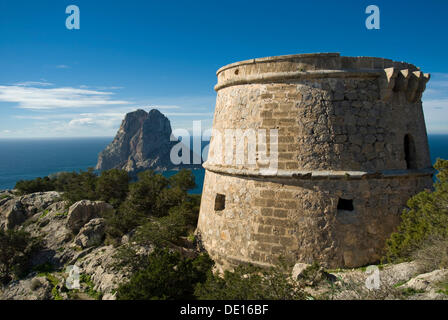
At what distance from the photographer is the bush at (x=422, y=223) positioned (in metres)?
6.11

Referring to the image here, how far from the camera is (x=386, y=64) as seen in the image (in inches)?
292

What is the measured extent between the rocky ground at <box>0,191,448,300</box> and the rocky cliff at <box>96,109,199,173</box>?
55576mm

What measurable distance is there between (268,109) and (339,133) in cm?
190

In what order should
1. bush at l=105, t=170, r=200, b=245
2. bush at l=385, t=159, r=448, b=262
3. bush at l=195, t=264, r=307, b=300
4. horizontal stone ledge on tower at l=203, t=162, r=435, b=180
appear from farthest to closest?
bush at l=105, t=170, r=200, b=245
horizontal stone ledge on tower at l=203, t=162, r=435, b=180
bush at l=385, t=159, r=448, b=262
bush at l=195, t=264, r=307, b=300

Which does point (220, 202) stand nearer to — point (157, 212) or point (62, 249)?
point (157, 212)

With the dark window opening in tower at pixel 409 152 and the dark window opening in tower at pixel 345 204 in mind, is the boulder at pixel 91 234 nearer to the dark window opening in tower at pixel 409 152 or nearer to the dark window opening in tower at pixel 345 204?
the dark window opening in tower at pixel 345 204

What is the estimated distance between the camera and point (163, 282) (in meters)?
6.18

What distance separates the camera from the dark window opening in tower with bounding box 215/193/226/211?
28.5ft

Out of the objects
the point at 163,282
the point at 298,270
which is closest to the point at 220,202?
the point at 163,282

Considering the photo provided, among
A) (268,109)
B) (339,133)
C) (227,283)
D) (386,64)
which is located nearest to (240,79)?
(268,109)

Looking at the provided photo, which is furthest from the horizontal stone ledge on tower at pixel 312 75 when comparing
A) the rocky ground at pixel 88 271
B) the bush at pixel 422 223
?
the rocky ground at pixel 88 271

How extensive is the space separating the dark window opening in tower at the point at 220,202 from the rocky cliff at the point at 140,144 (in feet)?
203

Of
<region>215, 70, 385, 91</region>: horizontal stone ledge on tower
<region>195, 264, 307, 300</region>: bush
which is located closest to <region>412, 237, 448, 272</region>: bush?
<region>195, 264, 307, 300</region>: bush

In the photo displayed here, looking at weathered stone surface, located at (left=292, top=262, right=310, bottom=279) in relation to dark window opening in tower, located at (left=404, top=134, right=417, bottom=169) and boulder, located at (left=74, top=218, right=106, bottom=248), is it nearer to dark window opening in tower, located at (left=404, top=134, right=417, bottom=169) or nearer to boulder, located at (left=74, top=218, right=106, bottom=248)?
dark window opening in tower, located at (left=404, top=134, right=417, bottom=169)
